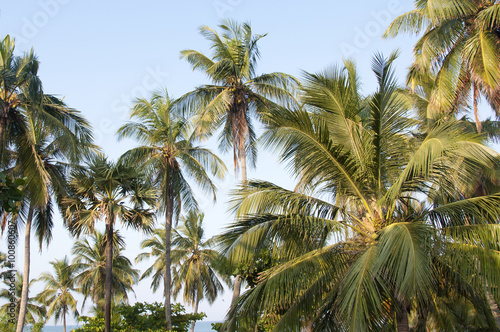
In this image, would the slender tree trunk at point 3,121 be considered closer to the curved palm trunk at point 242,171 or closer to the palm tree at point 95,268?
the curved palm trunk at point 242,171

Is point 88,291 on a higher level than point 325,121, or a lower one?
lower

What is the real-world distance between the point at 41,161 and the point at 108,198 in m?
2.72

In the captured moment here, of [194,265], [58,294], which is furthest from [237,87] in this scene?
[58,294]

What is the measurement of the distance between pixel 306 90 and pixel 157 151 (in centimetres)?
1273

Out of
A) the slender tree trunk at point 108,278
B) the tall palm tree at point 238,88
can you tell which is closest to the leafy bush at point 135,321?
the slender tree trunk at point 108,278

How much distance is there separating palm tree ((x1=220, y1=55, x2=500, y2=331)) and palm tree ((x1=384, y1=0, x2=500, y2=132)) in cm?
264

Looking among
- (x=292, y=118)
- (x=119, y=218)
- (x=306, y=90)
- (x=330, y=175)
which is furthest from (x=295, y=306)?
(x=119, y=218)

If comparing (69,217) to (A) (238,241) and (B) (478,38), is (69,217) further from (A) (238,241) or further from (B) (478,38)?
(B) (478,38)

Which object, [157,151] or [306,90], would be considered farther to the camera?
[157,151]

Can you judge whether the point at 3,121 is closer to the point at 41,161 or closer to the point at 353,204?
the point at 41,161

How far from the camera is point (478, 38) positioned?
461 inches

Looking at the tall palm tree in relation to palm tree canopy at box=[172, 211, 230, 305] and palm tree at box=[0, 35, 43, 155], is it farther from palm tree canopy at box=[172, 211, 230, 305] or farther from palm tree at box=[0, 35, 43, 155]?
palm tree canopy at box=[172, 211, 230, 305]

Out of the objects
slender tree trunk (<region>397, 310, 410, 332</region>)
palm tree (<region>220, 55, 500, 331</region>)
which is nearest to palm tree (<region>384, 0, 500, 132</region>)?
palm tree (<region>220, 55, 500, 331</region>)

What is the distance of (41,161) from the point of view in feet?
56.5
